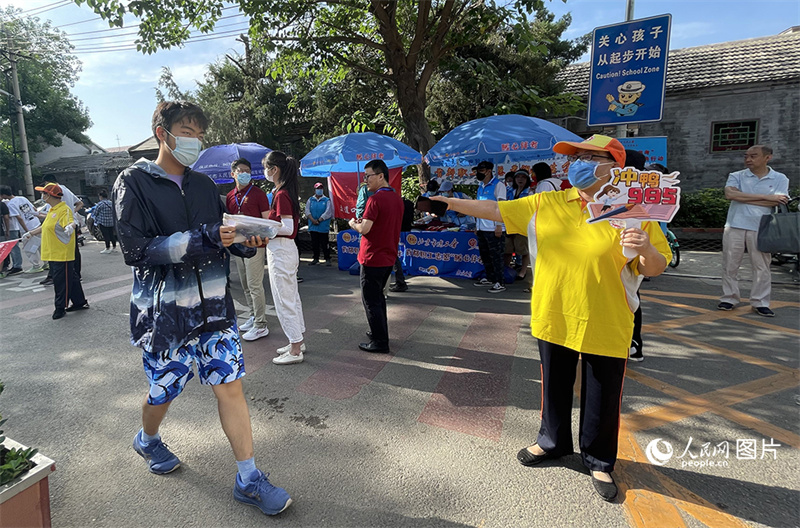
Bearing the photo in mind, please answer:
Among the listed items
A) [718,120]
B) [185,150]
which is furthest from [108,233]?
[718,120]

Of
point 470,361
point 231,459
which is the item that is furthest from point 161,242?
point 470,361

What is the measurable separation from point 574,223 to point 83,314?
6454 mm

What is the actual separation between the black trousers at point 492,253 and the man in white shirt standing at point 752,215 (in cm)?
285

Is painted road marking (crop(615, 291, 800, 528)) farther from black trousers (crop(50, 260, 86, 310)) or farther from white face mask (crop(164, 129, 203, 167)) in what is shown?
black trousers (crop(50, 260, 86, 310))

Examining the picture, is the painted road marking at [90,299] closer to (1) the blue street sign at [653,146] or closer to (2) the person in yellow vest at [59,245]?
(2) the person in yellow vest at [59,245]

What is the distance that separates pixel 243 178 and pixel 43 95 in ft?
112

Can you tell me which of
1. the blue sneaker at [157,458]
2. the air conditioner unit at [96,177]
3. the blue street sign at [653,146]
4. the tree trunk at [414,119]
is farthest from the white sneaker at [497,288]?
the air conditioner unit at [96,177]

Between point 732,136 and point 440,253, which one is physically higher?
point 732,136

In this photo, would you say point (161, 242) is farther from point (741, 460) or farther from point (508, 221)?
point (741, 460)

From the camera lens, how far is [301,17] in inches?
351

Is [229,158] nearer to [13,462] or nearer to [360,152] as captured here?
[360,152]

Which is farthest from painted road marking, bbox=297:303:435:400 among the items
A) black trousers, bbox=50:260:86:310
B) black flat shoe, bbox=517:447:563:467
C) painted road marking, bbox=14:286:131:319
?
painted road marking, bbox=14:286:131:319

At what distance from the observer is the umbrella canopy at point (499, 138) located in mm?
6793

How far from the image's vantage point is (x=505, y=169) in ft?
29.6
